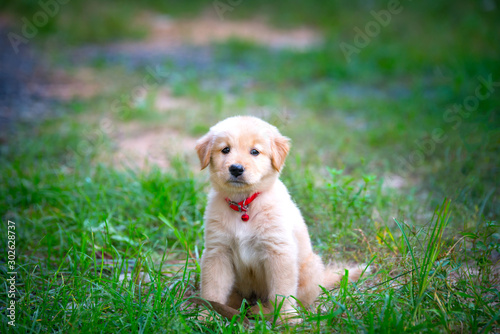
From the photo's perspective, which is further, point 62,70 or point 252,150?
point 62,70

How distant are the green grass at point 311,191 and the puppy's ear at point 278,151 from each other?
817 millimetres

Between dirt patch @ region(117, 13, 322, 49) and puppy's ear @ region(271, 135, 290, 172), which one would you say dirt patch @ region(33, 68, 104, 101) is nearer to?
dirt patch @ region(117, 13, 322, 49)

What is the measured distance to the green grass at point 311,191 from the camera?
2.36 m

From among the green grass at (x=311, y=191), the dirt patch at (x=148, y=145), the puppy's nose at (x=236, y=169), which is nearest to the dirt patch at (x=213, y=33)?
the green grass at (x=311, y=191)

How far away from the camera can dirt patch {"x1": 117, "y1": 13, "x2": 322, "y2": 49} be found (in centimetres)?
1188

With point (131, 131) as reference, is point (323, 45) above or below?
above

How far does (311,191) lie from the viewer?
3.72m

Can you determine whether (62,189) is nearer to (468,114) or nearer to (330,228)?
(330,228)

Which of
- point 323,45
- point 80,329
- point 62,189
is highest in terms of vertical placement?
point 323,45

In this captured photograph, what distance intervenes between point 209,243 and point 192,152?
9.31 feet

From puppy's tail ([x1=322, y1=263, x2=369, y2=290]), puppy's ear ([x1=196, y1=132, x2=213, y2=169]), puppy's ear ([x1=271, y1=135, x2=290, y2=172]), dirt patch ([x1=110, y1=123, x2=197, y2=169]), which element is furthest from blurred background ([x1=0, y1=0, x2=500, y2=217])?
puppy's ear ([x1=196, y1=132, x2=213, y2=169])

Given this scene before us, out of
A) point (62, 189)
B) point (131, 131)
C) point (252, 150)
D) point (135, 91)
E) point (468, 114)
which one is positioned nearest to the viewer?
point (252, 150)

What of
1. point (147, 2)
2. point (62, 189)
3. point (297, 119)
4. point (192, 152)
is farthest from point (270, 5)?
point (62, 189)

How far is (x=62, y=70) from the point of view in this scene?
30.7 ft
